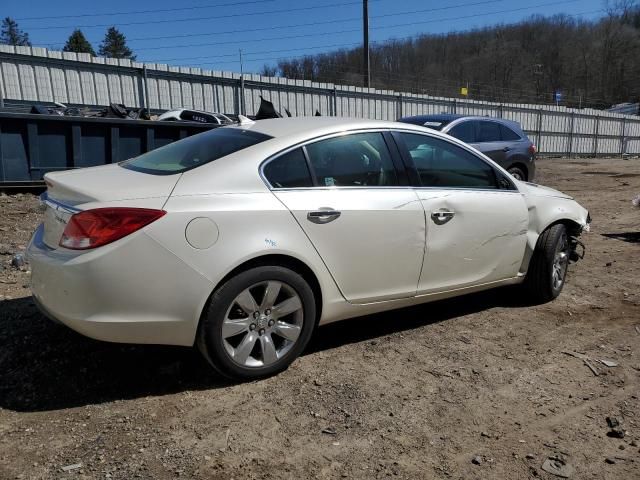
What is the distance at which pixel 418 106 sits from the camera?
23812 mm

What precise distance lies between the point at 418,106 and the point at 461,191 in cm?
2066

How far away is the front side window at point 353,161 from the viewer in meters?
3.54

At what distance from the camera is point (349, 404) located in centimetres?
311

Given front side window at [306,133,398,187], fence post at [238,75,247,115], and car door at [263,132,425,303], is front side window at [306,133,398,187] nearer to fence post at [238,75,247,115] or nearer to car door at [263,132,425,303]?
car door at [263,132,425,303]

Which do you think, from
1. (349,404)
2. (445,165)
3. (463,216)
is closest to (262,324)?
(349,404)

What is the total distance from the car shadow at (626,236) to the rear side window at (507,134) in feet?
10.6

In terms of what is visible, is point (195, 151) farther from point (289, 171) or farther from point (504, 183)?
point (504, 183)

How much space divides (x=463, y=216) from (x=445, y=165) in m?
0.42

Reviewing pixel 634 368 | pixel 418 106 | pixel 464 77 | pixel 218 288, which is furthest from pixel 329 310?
pixel 464 77

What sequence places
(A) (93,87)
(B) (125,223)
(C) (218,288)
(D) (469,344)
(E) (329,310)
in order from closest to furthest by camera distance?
(B) (125,223), (C) (218,288), (E) (329,310), (D) (469,344), (A) (93,87)

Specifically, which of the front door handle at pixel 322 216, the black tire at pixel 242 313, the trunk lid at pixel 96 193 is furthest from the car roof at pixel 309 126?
the black tire at pixel 242 313

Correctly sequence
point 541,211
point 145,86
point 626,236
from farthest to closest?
point 145,86, point 626,236, point 541,211

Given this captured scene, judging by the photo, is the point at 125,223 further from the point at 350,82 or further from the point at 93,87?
the point at 350,82

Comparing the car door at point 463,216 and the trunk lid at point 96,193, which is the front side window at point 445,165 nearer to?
the car door at point 463,216
